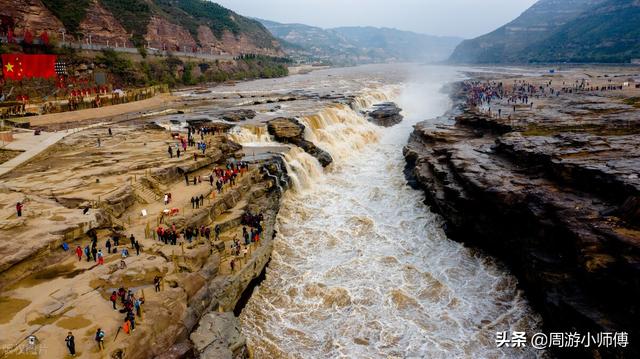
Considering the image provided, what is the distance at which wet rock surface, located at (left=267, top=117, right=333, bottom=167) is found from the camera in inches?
1383

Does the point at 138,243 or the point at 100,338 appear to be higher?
the point at 138,243

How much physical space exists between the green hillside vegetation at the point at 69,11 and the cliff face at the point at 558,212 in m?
64.5

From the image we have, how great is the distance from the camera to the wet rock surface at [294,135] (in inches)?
1383

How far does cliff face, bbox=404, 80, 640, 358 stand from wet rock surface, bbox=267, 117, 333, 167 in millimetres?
7880

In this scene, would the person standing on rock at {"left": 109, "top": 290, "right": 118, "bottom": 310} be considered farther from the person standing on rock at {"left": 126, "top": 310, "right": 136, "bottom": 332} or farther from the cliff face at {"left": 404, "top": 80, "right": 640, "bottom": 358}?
the cliff face at {"left": 404, "top": 80, "right": 640, "bottom": 358}

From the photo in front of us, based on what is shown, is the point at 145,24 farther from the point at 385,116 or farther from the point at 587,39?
the point at 587,39

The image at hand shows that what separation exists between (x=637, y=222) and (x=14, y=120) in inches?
1945

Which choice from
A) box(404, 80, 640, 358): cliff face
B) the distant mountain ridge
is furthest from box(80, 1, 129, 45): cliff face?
the distant mountain ridge

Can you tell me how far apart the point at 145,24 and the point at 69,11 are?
21355 mm

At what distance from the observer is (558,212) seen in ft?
59.9

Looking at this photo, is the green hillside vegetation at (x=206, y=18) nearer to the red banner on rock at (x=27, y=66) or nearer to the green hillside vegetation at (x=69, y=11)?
the green hillside vegetation at (x=69, y=11)

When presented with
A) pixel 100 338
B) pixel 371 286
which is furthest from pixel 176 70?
pixel 100 338

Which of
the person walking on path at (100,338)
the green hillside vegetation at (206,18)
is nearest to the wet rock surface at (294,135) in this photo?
the person walking on path at (100,338)

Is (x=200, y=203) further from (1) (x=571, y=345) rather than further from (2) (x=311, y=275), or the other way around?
(1) (x=571, y=345)
